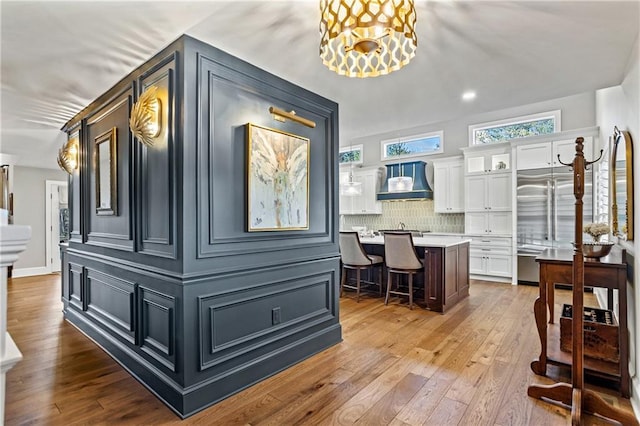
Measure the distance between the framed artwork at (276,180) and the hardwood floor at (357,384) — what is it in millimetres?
1176

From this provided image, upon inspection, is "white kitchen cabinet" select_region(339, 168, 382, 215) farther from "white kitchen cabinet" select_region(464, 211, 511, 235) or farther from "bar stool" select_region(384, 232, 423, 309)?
"bar stool" select_region(384, 232, 423, 309)

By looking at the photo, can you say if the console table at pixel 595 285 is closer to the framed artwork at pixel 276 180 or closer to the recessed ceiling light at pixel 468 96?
the recessed ceiling light at pixel 468 96

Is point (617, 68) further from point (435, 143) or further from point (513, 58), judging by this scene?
point (435, 143)

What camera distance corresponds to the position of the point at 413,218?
7.70m

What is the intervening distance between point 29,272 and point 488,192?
30.9ft

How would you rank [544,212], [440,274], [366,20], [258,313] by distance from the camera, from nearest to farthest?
[366,20]
[258,313]
[440,274]
[544,212]

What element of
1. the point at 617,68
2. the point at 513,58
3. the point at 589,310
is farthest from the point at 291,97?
the point at 589,310

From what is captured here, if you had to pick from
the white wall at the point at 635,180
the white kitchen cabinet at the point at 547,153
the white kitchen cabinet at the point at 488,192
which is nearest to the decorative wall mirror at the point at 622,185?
the white wall at the point at 635,180

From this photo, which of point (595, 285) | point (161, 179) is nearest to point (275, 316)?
point (161, 179)

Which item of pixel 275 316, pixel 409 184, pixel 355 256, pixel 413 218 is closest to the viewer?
pixel 275 316

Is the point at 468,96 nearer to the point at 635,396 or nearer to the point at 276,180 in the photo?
the point at 276,180

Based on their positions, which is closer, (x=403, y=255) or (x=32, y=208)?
(x=403, y=255)

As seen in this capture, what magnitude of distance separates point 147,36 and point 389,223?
6.63m

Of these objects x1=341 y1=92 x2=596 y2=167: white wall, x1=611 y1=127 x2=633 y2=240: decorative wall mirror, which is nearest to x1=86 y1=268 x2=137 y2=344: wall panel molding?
x1=341 y1=92 x2=596 y2=167: white wall
